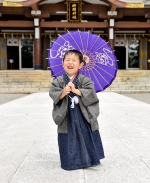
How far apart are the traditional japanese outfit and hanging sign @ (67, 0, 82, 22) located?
13.2 meters

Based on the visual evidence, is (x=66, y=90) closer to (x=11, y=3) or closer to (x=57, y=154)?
(x=57, y=154)

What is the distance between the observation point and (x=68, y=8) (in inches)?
581

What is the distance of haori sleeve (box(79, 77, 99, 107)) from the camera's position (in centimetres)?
224

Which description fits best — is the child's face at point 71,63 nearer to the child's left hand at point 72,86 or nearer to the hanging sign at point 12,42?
the child's left hand at point 72,86

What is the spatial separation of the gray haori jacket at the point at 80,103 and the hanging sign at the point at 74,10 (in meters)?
13.2

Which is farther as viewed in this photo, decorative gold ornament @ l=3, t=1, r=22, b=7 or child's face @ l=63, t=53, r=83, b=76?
decorative gold ornament @ l=3, t=1, r=22, b=7

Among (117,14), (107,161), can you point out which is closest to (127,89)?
(117,14)

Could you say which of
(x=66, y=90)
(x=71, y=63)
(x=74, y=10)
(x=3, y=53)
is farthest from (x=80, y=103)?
(x=3, y=53)

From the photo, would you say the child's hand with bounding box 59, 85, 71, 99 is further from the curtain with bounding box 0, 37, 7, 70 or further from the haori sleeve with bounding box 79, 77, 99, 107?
the curtain with bounding box 0, 37, 7, 70

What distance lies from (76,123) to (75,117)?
53mm

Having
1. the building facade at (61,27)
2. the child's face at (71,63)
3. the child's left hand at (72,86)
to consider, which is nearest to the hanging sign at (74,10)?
the building facade at (61,27)

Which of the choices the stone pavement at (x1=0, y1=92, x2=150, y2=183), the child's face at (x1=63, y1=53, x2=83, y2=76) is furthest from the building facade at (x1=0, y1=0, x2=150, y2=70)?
the child's face at (x1=63, y1=53, x2=83, y2=76)

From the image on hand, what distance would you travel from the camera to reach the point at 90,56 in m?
2.56

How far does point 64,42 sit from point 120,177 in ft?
4.40
